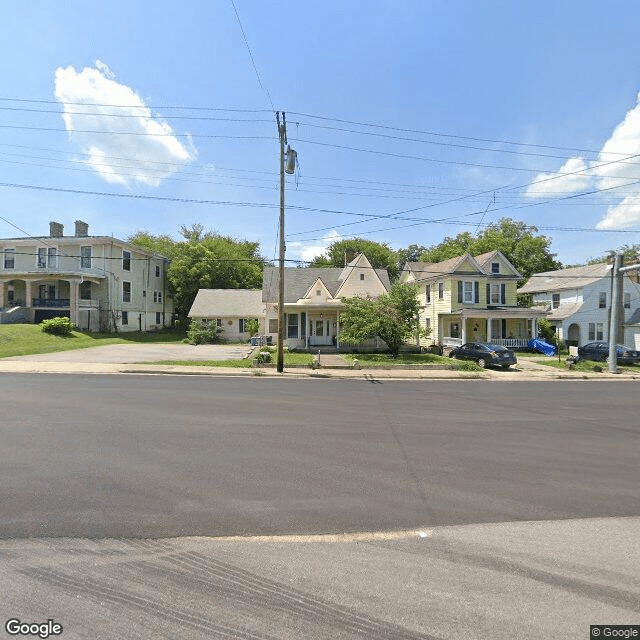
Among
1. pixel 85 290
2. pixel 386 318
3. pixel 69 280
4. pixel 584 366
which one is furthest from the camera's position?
pixel 85 290

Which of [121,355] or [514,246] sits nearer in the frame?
[121,355]

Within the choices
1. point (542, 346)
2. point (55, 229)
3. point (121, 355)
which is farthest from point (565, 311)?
point (55, 229)

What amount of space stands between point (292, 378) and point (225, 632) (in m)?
17.3

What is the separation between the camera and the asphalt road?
16.0 feet

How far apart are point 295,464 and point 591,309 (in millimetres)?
39786

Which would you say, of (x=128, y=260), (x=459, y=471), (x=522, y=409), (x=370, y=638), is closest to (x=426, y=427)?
(x=459, y=471)

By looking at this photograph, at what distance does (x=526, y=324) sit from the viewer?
36375 mm

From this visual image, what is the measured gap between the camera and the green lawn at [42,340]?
2675 centimetres

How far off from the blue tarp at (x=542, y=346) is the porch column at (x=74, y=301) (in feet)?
130

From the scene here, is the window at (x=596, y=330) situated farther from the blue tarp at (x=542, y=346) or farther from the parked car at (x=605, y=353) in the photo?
the blue tarp at (x=542, y=346)

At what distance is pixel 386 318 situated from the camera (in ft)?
85.7

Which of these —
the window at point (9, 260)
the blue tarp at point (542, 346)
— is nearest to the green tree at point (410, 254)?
the blue tarp at point (542, 346)

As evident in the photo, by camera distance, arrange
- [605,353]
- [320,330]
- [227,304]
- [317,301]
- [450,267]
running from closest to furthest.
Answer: [605,353] < [317,301] < [320,330] < [450,267] < [227,304]

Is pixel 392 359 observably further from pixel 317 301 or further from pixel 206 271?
pixel 206 271
